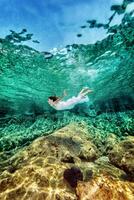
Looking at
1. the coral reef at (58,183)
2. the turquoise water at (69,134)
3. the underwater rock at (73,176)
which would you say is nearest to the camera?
the coral reef at (58,183)

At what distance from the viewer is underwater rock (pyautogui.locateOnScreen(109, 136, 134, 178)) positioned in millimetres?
8867

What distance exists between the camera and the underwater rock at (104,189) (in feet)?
19.4

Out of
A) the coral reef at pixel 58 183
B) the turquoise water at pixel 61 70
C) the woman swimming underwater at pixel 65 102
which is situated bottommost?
the coral reef at pixel 58 183

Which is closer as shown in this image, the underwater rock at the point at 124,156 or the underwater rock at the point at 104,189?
the underwater rock at the point at 104,189

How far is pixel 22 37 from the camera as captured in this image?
14359 millimetres

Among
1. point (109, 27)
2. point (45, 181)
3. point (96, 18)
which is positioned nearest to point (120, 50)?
point (109, 27)

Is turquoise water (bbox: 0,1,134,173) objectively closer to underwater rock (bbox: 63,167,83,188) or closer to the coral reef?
the coral reef

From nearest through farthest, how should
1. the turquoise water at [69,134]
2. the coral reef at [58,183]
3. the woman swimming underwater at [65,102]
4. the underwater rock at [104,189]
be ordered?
1. the underwater rock at [104,189]
2. the coral reef at [58,183]
3. the turquoise water at [69,134]
4. the woman swimming underwater at [65,102]

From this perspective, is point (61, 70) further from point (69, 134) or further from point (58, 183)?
point (58, 183)

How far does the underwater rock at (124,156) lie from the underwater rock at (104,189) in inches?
92.1

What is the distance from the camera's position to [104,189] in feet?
19.9

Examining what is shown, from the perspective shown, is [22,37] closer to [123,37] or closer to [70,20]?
[70,20]

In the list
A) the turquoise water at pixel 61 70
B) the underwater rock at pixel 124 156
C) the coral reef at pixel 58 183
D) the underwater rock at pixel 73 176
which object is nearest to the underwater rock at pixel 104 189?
the coral reef at pixel 58 183

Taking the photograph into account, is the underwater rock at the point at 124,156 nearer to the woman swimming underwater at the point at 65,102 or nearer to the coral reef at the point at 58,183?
the coral reef at the point at 58,183
